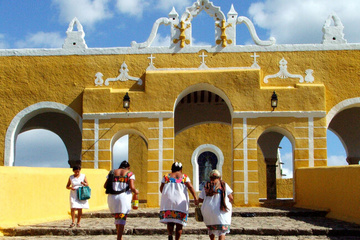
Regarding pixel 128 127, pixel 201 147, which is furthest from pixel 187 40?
pixel 201 147

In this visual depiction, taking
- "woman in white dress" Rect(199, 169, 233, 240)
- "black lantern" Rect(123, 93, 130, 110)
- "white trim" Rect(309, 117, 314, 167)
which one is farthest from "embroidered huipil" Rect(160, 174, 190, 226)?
"white trim" Rect(309, 117, 314, 167)

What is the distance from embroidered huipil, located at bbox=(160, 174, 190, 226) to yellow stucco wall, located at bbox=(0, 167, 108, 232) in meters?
3.17

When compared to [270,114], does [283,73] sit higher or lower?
higher

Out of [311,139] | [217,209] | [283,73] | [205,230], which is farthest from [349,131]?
[217,209]

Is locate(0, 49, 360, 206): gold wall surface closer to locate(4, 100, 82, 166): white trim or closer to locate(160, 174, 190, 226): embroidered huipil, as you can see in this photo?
locate(4, 100, 82, 166): white trim

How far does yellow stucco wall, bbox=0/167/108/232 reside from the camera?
8.24 m

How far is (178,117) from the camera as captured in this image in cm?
1688

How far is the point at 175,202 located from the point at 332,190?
16.9ft

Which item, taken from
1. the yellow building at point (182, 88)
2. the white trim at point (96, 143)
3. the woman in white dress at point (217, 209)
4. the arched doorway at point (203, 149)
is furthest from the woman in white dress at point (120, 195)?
the arched doorway at point (203, 149)

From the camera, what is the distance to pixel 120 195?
666 cm

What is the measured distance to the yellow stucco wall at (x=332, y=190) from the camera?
9.15 meters

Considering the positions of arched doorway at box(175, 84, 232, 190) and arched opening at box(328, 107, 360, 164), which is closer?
arched opening at box(328, 107, 360, 164)

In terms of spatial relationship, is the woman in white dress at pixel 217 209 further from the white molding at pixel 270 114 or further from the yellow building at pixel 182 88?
the white molding at pixel 270 114

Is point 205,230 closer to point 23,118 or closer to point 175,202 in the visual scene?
point 175,202
